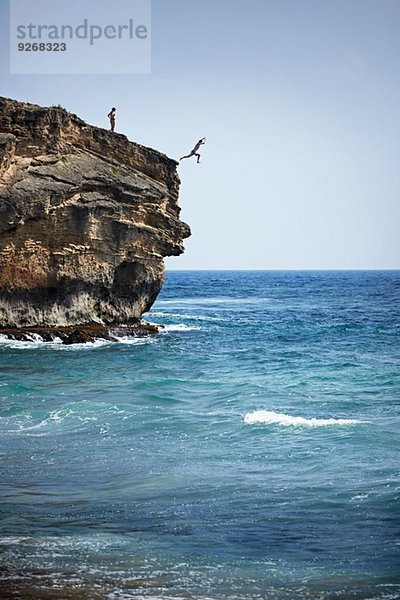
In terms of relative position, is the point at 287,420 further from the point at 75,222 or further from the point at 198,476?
the point at 75,222

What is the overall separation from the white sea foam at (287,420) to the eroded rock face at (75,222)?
17838mm

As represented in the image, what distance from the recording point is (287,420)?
70.2 ft

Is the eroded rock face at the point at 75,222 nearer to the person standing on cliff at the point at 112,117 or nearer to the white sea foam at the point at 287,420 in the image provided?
the person standing on cliff at the point at 112,117

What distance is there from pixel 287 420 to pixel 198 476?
5414 mm

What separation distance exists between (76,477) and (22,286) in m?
Answer: 21.3

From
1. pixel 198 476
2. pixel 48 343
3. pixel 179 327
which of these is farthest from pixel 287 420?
pixel 179 327

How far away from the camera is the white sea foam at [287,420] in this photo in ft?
68.7

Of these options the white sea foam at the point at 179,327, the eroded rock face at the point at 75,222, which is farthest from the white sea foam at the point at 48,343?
the white sea foam at the point at 179,327

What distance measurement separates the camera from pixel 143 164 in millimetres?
41906

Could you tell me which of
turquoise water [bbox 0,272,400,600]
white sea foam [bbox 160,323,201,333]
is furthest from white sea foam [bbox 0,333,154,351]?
white sea foam [bbox 160,323,201,333]

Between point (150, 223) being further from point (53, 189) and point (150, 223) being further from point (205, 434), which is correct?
point (205, 434)

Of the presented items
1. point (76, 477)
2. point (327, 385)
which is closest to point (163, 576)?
point (76, 477)

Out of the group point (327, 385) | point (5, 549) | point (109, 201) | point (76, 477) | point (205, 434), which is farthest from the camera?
point (109, 201)

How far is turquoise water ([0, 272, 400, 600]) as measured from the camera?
11.4m
